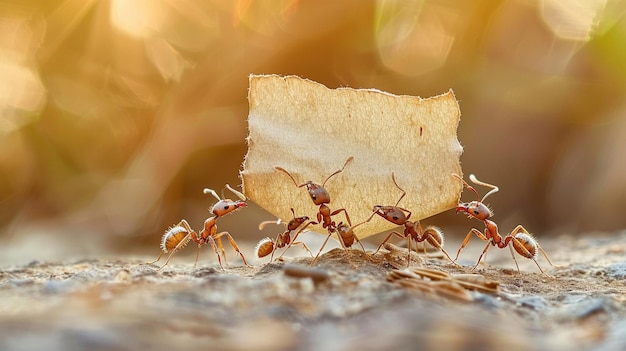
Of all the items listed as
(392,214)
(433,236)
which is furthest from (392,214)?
(433,236)

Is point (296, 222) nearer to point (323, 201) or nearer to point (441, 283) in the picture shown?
point (323, 201)

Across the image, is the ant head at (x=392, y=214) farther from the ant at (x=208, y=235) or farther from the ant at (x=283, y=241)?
the ant at (x=208, y=235)

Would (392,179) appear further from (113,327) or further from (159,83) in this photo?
(159,83)

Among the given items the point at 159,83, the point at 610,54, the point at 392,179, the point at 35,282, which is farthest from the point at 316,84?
the point at 610,54

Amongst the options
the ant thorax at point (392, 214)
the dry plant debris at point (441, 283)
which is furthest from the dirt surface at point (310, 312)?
the ant thorax at point (392, 214)

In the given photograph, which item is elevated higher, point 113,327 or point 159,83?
point 159,83

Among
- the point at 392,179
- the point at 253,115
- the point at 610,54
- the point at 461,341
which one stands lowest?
the point at 461,341
